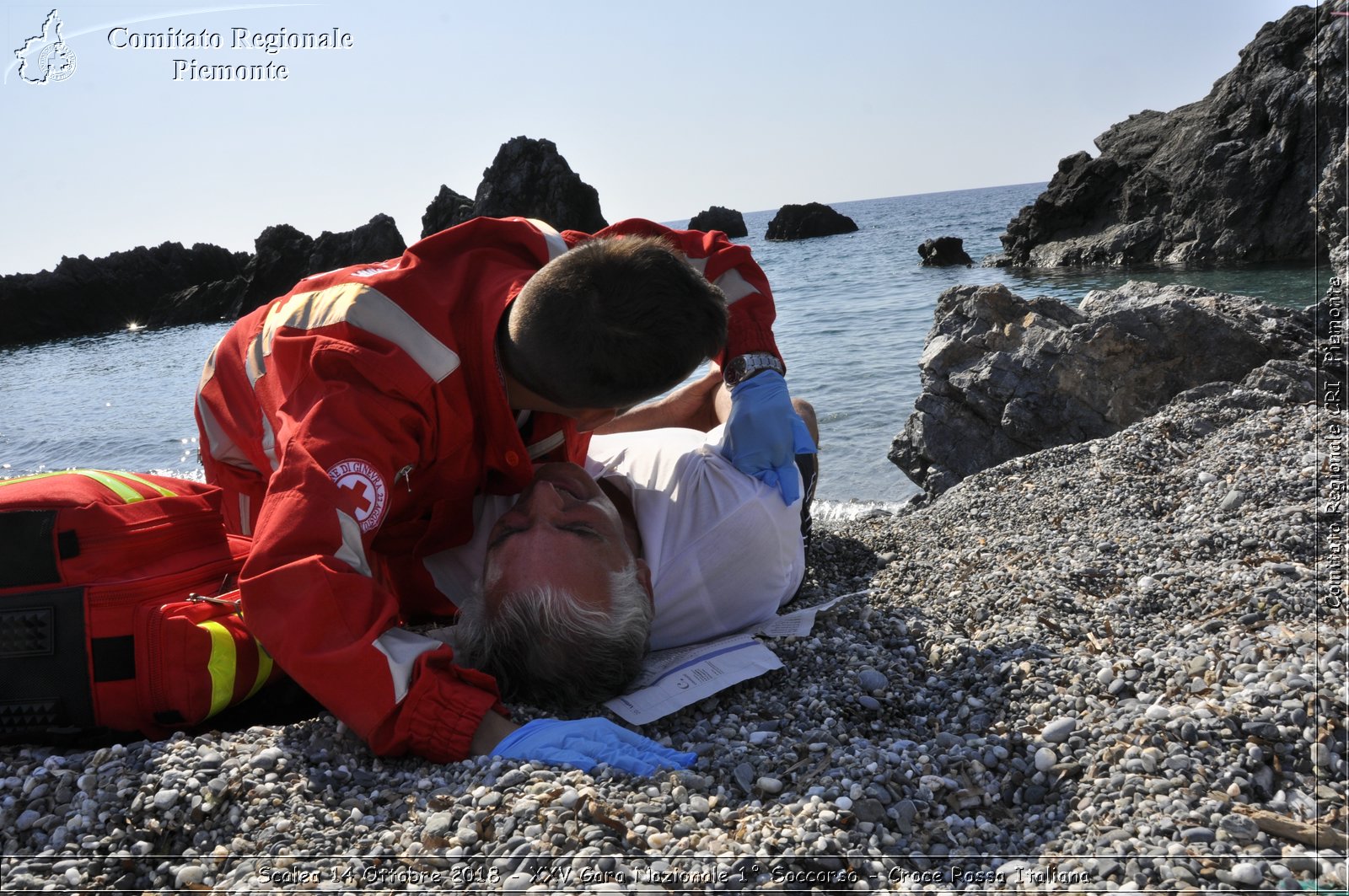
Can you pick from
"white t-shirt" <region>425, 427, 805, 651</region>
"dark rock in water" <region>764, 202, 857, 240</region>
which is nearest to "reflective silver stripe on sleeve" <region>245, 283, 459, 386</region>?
"white t-shirt" <region>425, 427, 805, 651</region>

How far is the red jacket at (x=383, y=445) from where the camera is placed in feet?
8.21

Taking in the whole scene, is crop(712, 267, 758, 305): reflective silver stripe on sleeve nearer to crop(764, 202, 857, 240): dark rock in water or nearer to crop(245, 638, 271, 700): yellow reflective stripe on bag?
crop(245, 638, 271, 700): yellow reflective stripe on bag

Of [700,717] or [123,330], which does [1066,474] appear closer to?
[700,717]

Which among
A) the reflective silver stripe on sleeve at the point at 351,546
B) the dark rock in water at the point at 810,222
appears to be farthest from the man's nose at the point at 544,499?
the dark rock in water at the point at 810,222

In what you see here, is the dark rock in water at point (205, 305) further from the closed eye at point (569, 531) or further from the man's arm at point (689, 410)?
the closed eye at point (569, 531)

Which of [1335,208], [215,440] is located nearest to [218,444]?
[215,440]

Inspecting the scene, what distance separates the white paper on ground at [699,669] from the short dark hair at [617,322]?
100 cm

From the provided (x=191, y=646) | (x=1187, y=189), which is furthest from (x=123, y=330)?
(x=191, y=646)

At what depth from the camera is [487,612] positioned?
9.96 feet

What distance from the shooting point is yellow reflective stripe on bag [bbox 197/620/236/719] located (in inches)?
107

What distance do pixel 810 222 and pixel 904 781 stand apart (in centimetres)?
6275

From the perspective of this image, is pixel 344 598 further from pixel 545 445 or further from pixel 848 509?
pixel 848 509

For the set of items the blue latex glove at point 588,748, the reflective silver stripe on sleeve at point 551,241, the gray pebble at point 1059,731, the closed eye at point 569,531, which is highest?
the reflective silver stripe on sleeve at point 551,241

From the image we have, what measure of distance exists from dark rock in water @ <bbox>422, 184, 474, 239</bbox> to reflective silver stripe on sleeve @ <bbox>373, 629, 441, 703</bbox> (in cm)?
4898
